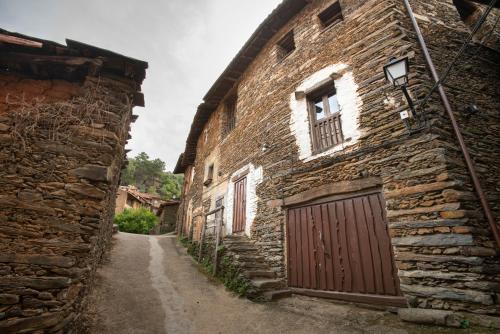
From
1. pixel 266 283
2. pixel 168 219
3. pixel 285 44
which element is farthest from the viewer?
pixel 168 219

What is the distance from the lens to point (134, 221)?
57.8ft

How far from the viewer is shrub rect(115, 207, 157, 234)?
17219 millimetres

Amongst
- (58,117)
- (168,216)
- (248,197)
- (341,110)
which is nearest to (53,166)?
(58,117)

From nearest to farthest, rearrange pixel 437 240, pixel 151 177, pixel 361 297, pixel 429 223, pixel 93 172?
pixel 93 172
pixel 437 240
pixel 429 223
pixel 361 297
pixel 151 177

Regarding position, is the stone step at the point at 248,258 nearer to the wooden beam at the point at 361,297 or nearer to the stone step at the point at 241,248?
the stone step at the point at 241,248

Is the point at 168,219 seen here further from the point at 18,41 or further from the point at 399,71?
the point at 399,71

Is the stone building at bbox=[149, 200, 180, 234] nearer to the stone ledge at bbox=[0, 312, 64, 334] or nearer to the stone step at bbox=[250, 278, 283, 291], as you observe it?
the stone step at bbox=[250, 278, 283, 291]

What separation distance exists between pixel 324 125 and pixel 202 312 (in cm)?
489

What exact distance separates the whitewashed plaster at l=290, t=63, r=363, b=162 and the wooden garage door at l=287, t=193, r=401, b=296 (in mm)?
1357

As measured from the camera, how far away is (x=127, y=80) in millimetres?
4480

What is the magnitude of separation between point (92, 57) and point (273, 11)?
20.6 feet

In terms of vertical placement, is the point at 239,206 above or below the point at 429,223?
above

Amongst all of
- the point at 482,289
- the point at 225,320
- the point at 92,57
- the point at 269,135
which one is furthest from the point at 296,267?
the point at 92,57

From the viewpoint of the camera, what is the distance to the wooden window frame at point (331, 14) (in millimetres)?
7207
